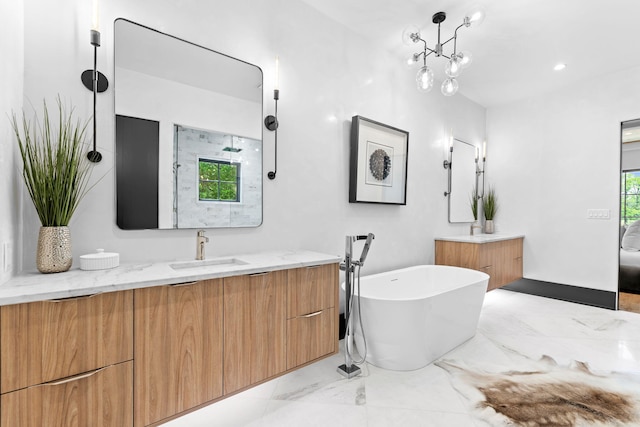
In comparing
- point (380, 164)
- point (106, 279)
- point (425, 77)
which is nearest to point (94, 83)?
point (106, 279)

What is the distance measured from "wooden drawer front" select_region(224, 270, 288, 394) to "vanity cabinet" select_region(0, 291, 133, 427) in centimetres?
42

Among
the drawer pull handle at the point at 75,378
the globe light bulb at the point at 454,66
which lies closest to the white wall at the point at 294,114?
the drawer pull handle at the point at 75,378

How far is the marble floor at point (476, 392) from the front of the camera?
66.2 inches

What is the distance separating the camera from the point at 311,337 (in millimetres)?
1825

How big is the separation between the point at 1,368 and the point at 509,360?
9.44 ft

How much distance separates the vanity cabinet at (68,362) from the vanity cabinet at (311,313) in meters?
0.79

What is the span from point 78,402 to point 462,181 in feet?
13.7

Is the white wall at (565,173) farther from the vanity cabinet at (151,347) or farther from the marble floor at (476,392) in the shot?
the vanity cabinet at (151,347)

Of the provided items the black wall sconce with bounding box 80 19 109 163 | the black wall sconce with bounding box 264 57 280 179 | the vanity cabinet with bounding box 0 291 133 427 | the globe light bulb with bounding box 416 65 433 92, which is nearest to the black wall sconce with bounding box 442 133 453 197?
the globe light bulb with bounding box 416 65 433 92

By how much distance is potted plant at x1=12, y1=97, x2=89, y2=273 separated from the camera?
132 cm

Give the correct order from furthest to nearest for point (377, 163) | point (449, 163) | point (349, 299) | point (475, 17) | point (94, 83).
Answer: point (449, 163), point (377, 163), point (349, 299), point (475, 17), point (94, 83)

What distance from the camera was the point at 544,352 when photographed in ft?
8.17

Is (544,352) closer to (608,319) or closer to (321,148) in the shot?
(608,319)

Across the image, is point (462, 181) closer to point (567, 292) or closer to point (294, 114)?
point (567, 292)
